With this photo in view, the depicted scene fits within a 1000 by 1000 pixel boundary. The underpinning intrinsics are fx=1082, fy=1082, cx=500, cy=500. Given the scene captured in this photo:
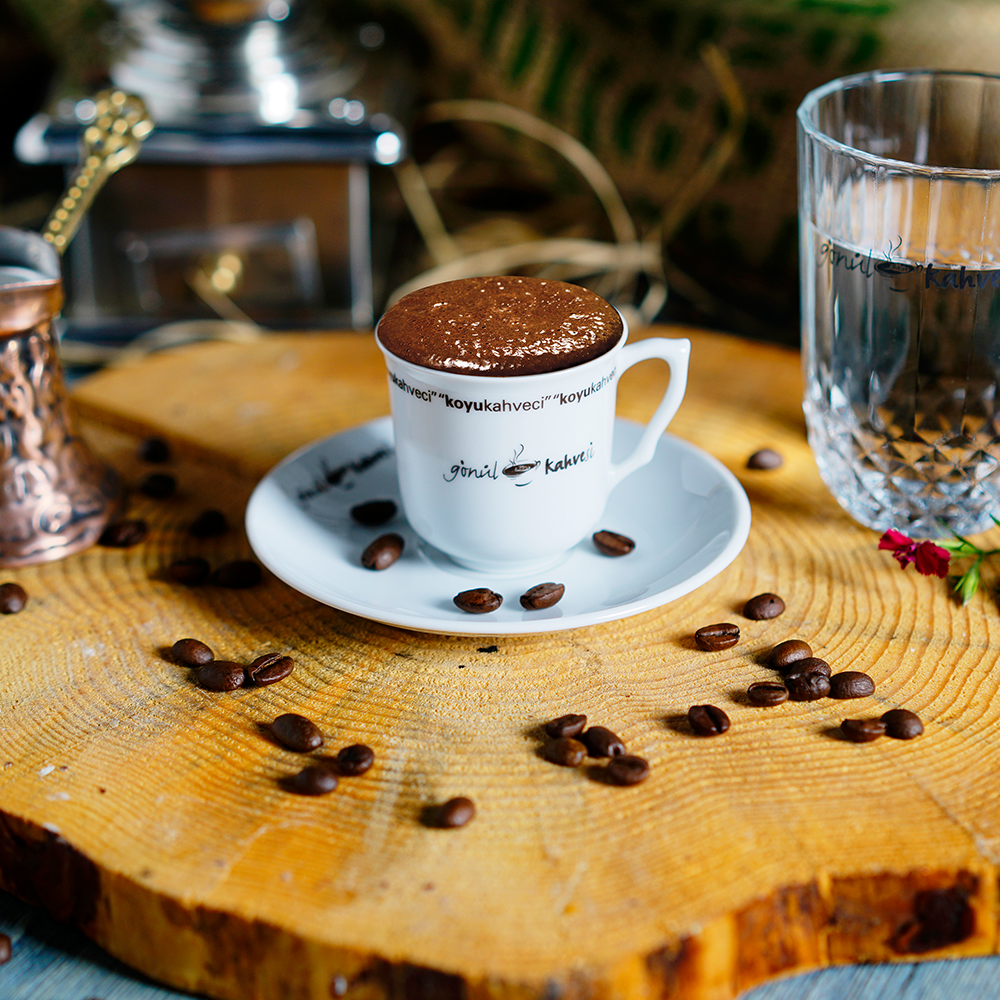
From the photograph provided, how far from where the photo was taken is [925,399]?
3.59ft

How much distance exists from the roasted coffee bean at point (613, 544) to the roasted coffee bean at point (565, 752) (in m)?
0.26

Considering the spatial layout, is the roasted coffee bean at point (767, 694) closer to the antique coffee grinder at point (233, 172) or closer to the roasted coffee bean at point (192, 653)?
the roasted coffee bean at point (192, 653)

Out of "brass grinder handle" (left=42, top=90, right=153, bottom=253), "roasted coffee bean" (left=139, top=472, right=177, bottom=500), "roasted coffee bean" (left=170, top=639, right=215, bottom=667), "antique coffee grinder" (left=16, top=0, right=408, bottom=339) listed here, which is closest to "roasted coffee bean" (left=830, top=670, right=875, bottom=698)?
"roasted coffee bean" (left=170, top=639, right=215, bottom=667)

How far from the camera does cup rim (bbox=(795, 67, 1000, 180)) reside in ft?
3.05

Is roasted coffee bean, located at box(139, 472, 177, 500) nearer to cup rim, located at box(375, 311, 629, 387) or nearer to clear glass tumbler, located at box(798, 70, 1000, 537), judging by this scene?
cup rim, located at box(375, 311, 629, 387)

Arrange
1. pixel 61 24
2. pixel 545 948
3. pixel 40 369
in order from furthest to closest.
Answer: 1. pixel 61 24
2. pixel 40 369
3. pixel 545 948

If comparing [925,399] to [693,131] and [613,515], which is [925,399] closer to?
[613,515]

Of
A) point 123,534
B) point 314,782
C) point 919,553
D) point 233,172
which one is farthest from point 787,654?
point 233,172

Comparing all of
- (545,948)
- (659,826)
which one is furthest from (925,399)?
(545,948)

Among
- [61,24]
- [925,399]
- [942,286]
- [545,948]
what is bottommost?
[545,948]

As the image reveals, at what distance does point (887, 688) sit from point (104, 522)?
0.80m

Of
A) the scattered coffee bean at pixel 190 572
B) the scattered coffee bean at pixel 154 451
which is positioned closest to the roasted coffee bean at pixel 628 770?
the scattered coffee bean at pixel 190 572

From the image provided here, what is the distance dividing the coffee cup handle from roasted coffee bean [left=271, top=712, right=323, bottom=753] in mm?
392

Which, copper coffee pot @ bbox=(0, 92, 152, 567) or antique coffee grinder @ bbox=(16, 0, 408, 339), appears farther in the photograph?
antique coffee grinder @ bbox=(16, 0, 408, 339)
